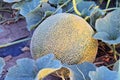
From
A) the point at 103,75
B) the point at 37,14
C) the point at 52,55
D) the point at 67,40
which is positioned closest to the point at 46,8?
the point at 37,14

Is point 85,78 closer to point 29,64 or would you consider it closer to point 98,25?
point 29,64

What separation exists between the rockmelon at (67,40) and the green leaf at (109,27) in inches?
1.9

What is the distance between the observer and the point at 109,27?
141 centimetres

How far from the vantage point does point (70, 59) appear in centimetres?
137

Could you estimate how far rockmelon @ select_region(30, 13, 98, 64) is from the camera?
138 centimetres

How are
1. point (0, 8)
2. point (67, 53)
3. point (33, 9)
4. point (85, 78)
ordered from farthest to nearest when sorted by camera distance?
point (0, 8) → point (33, 9) → point (67, 53) → point (85, 78)

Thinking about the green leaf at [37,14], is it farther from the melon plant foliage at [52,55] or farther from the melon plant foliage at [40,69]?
the melon plant foliage at [40,69]

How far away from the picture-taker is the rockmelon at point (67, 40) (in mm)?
1376

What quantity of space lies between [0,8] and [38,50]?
802 millimetres

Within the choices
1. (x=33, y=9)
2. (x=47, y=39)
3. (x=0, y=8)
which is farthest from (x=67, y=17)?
(x=0, y=8)

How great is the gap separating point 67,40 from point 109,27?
0.61 ft

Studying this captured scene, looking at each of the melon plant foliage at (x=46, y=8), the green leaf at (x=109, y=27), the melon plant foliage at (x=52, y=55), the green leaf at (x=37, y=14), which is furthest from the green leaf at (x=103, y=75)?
the green leaf at (x=37, y=14)

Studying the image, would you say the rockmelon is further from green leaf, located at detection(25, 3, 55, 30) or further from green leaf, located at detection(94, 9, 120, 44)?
green leaf, located at detection(25, 3, 55, 30)

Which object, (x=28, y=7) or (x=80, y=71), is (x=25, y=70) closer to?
(x=80, y=71)
